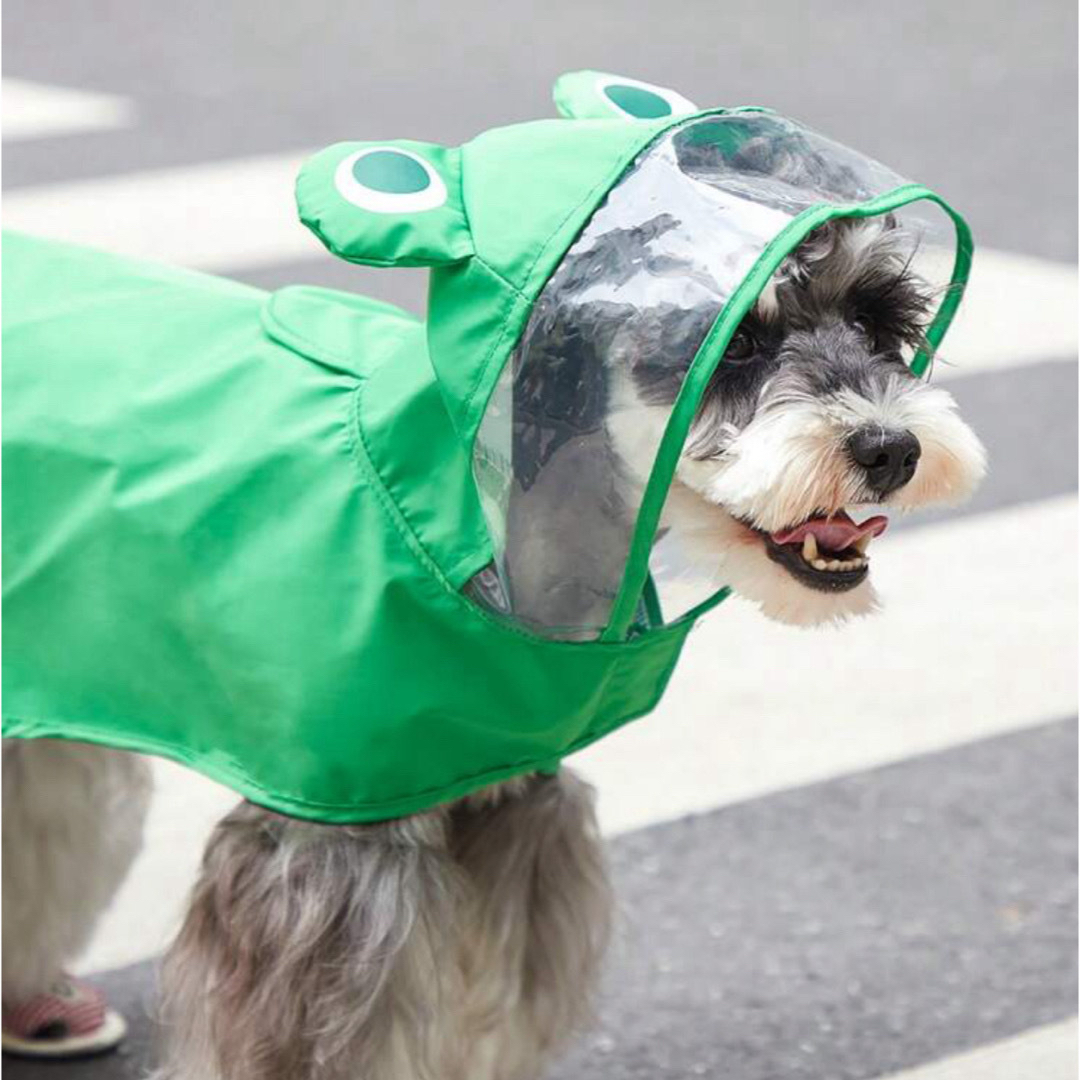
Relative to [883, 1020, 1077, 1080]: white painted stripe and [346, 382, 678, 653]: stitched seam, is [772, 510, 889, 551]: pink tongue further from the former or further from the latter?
[883, 1020, 1077, 1080]: white painted stripe

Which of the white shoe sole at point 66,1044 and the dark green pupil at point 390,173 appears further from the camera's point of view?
the white shoe sole at point 66,1044

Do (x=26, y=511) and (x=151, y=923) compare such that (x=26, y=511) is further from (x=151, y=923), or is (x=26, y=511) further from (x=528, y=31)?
(x=528, y=31)

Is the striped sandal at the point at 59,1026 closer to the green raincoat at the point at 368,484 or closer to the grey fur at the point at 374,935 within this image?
the grey fur at the point at 374,935

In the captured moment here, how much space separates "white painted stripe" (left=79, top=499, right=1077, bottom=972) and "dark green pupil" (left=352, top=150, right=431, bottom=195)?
5.11ft

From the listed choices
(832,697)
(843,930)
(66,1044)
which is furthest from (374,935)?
(832,697)

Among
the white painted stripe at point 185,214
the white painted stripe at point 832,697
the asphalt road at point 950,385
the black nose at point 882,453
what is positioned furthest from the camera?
the white painted stripe at point 185,214

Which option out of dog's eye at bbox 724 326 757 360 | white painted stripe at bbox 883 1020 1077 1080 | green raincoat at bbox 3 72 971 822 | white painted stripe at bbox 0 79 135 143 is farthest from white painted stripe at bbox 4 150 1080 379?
dog's eye at bbox 724 326 757 360

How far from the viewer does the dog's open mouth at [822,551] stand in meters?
2.59

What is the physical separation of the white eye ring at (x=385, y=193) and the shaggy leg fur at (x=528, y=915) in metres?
0.78

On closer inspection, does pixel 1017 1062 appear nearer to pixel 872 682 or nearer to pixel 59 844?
pixel 872 682

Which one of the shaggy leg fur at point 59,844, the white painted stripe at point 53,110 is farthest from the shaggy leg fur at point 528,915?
the white painted stripe at point 53,110

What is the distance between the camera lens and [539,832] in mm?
3008

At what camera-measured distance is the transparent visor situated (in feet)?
8.32

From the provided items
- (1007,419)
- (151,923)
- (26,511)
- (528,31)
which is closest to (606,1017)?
(151,923)
